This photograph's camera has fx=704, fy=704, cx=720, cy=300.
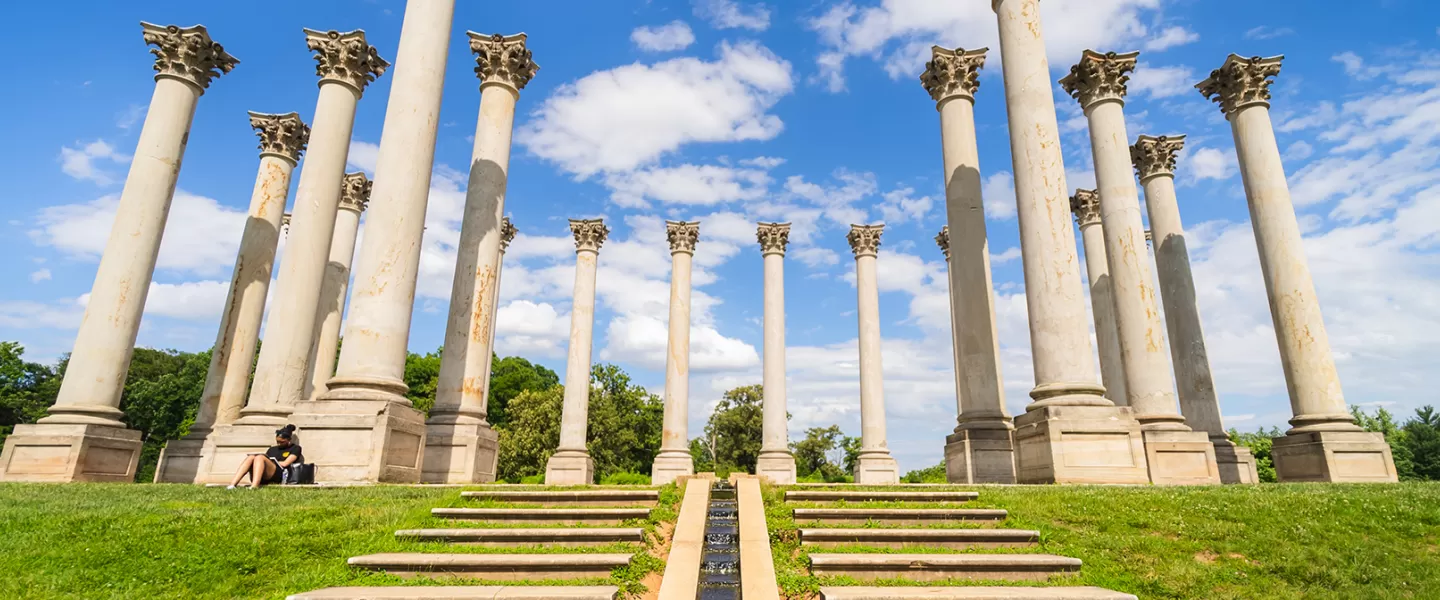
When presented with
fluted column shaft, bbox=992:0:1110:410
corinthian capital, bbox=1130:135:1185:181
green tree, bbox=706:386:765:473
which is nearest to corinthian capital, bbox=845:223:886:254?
corinthian capital, bbox=1130:135:1185:181

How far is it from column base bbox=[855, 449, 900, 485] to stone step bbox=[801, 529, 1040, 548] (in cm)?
3881

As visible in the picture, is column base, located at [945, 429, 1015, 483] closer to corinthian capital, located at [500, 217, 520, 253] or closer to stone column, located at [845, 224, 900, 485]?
stone column, located at [845, 224, 900, 485]

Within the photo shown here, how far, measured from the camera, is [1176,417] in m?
33.7

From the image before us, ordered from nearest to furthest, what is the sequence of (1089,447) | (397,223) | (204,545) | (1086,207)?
(204,545) → (1089,447) → (397,223) → (1086,207)

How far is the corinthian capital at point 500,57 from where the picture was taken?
3944cm

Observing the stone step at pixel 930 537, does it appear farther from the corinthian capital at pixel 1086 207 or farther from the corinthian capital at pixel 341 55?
the corinthian capital at pixel 1086 207

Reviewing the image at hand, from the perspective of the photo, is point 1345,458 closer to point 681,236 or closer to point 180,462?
point 681,236

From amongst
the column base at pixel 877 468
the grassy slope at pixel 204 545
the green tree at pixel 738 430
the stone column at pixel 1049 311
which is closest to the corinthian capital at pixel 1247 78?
the stone column at pixel 1049 311

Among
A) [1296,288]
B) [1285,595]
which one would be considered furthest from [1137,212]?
[1285,595]

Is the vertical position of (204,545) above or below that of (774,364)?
below

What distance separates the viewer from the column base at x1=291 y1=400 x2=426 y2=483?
84.3 ft

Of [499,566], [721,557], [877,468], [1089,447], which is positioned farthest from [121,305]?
[877,468]

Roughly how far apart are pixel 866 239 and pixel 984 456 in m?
29.2

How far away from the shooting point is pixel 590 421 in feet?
362
